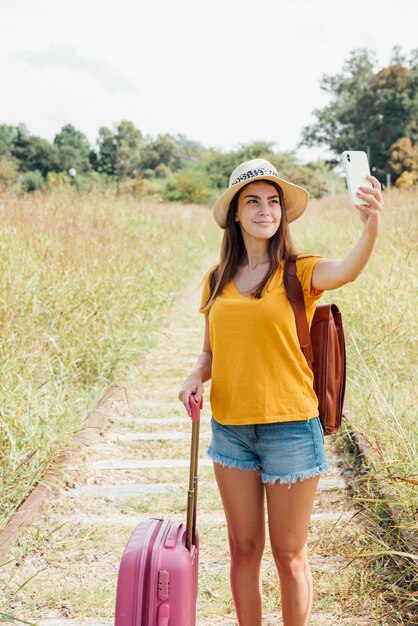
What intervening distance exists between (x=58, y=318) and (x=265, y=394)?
4.16 m

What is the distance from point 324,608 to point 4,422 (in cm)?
201

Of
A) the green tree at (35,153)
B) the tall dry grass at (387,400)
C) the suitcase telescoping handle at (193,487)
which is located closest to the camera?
the suitcase telescoping handle at (193,487)

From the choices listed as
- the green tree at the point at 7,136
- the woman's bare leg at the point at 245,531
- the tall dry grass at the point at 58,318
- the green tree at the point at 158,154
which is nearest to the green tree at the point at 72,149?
the green tree at the point at 7,136

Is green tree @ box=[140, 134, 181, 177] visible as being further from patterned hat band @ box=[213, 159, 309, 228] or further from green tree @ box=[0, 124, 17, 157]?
patterned hat band @ box=[213, 159, 309, 228]

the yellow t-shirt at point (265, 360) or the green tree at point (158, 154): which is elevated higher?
the green tree at point (158, 154)

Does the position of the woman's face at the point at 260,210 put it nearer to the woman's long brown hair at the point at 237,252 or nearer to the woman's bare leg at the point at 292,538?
the woman's long brown hair at the point at 237,252

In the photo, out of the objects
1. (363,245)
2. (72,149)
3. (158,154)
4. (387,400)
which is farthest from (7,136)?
(363,245)

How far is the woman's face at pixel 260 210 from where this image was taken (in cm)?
245

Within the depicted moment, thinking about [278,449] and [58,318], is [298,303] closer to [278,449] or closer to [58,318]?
[278,449]

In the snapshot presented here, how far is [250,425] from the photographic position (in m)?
2.35

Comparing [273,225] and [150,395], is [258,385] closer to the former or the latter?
[273,225]

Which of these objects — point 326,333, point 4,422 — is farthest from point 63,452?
point 326,333

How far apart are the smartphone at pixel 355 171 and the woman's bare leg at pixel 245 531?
927 millimetres

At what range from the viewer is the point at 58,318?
20.4ft
